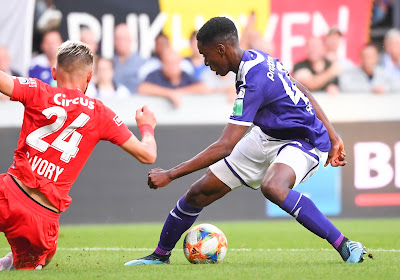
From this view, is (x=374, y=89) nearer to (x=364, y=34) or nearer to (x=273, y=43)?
(x=364, y=34)

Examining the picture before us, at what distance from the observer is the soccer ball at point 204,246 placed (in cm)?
602

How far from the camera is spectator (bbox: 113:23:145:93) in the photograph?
13344 mm

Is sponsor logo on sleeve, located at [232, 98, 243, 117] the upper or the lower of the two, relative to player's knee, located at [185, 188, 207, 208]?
upper

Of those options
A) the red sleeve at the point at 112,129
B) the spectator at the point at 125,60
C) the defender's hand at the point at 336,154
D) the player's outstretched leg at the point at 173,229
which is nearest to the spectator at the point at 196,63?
the spectator at the point at 125,60

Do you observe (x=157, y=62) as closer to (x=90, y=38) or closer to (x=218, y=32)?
(x=90, y=38)

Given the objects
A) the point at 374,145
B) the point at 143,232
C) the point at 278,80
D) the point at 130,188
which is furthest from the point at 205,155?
the point at 374,145

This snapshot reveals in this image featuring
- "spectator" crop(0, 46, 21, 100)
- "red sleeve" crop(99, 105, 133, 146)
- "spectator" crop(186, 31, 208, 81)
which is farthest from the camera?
"spectator" crop(186, 31, 208, 81)

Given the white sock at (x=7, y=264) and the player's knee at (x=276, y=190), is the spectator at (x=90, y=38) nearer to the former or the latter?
the white sock at (x=7, y=264)

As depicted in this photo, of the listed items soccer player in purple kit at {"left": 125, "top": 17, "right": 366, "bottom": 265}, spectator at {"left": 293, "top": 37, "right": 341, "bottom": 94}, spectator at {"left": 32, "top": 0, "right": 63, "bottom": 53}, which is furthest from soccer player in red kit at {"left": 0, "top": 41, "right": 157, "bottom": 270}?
spectator at {"left": 293, "top": 37, "right": 341, "bottom": 94}

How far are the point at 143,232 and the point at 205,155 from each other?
5081 millimetres

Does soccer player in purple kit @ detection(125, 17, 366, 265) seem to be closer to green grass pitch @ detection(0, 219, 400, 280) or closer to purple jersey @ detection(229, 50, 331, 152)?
purple jersey @ detection(229, 50, 331, 152)

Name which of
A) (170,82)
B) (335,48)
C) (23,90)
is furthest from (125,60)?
(23,90)

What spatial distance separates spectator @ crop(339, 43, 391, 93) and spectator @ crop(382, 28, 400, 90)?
125mm

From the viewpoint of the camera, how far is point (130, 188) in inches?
487
